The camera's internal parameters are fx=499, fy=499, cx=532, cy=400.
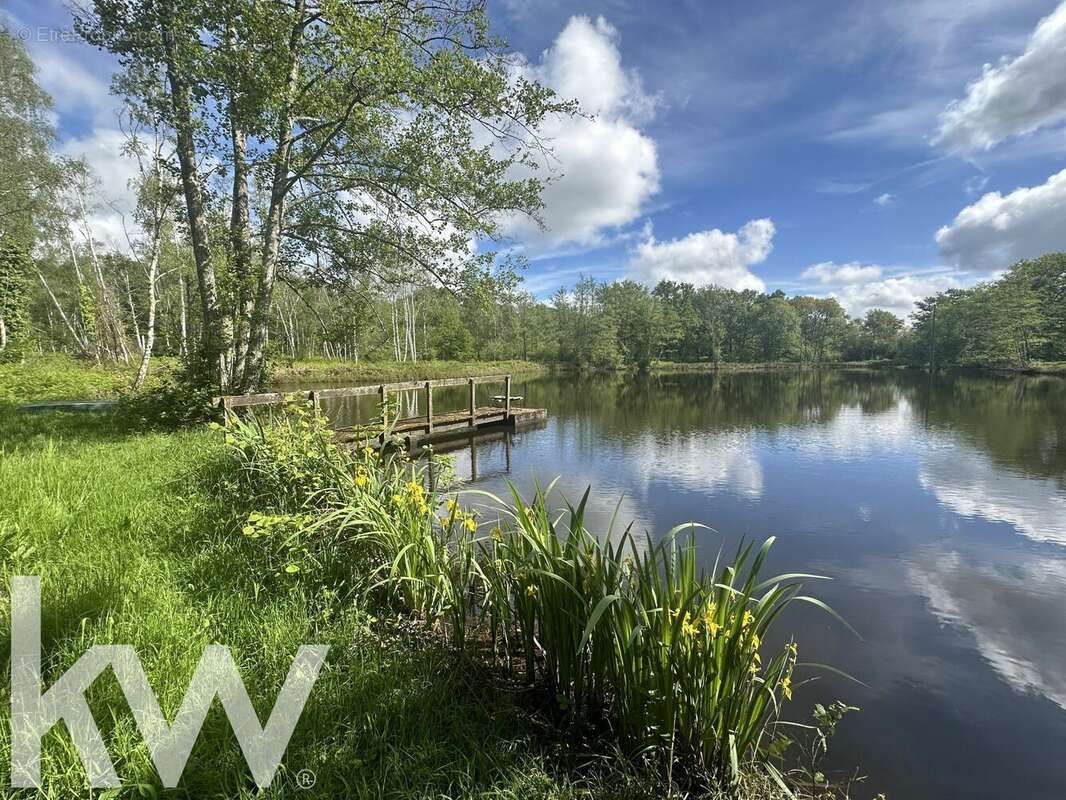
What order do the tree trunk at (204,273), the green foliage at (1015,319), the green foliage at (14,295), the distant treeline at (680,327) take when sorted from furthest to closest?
the green foliage at (1015,319), the distant treeline at (680,327), the green foliage at (14,295), the tree trunk at (204,273)

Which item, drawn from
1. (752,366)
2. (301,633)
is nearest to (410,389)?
(301,633)

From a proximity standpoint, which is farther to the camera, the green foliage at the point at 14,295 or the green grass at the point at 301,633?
the green foliage at the point at 14,295

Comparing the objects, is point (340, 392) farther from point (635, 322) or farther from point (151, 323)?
point (635, 322)

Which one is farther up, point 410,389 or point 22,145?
point 22,145

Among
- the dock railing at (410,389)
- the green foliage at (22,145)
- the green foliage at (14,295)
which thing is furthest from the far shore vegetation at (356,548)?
the green foliage at (14,295)

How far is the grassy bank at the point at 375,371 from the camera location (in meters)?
36.5

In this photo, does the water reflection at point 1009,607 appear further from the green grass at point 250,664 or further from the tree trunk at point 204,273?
the tree trunk at point 204,273

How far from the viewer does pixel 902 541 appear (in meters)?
8.29

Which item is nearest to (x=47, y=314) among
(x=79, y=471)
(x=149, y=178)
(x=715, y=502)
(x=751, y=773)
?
(x=149, y=178)

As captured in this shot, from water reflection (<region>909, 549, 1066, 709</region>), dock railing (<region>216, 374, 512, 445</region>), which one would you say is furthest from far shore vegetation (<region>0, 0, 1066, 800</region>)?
water reflection (<region>909, 549, 1066, 709</region>)

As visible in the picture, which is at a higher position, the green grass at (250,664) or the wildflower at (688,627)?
the wildflower at (688,627)

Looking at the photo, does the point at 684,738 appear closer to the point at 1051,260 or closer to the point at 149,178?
the point at 149,178

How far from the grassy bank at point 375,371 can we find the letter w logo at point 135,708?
98.1 ft

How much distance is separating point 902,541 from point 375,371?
38.2 metres
